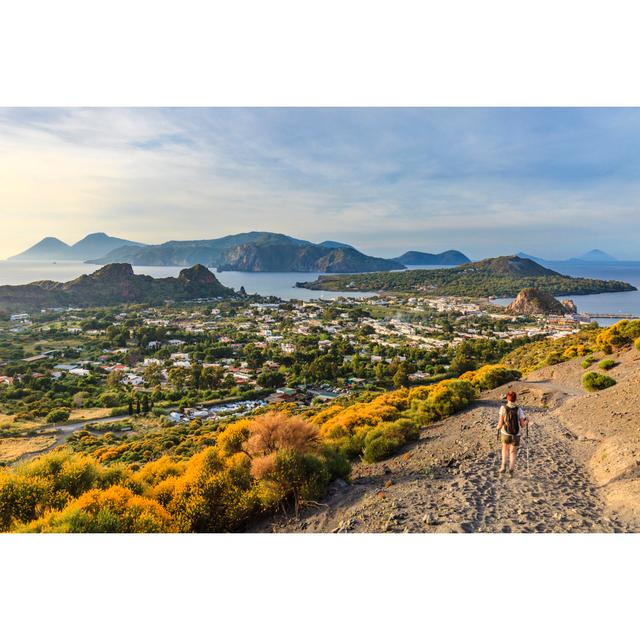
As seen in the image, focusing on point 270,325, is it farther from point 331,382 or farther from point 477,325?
point 477,325

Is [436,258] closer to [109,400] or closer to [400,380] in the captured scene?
[400,380]

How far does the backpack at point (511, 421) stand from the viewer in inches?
109

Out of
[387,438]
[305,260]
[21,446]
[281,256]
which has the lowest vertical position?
[21,446]

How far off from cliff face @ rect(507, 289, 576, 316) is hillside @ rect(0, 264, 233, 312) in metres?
23.8

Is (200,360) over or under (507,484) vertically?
under

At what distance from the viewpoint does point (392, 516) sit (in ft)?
8.61

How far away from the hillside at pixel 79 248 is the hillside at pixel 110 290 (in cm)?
215

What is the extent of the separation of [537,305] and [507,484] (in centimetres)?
2653

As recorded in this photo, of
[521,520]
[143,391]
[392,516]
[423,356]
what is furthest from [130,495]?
[423,356]

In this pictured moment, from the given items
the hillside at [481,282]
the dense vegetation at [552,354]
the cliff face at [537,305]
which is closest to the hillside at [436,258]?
the hillside at [481,282]

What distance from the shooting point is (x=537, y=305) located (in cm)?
2530

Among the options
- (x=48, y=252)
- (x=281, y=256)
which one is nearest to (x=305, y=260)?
(x=281, y=256)

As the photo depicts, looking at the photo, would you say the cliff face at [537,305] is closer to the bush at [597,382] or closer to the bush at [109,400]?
the bush at [597,382]

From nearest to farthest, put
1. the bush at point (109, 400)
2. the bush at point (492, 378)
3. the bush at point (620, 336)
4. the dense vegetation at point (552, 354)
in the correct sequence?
the bush at point (492, 378), the bush at point (620, 336), the dense vegetation at point (552, 354), the bush at point (109, 400)
